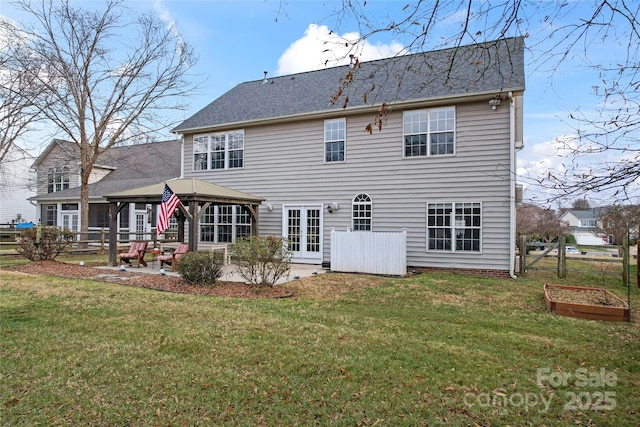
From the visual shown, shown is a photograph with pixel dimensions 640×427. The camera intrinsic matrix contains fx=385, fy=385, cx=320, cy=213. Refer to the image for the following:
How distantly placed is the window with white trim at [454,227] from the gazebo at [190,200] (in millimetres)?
6247

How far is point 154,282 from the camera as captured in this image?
953 centimetres

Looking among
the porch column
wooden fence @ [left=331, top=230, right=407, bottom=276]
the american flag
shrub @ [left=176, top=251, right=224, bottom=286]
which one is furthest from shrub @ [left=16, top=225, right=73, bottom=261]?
wooden fence @ [left=331, top=230, right=407, bottom=276]

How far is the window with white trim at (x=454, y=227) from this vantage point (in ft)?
37.4

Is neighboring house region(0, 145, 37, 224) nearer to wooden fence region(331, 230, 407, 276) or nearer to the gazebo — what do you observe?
the gazebo

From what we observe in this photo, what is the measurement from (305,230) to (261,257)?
5.35 metres

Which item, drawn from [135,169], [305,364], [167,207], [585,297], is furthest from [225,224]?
[585,297]

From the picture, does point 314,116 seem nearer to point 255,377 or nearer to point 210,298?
point 210,298

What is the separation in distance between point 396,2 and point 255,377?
3.79m

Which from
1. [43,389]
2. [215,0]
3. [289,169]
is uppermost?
[215,0]

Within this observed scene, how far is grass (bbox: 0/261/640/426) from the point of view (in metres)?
3.28

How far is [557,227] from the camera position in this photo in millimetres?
34188

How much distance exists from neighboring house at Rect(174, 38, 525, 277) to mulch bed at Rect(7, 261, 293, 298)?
4.92m

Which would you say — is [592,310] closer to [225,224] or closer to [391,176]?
[391,176]

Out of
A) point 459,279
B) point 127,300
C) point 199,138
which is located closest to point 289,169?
point 199,138
